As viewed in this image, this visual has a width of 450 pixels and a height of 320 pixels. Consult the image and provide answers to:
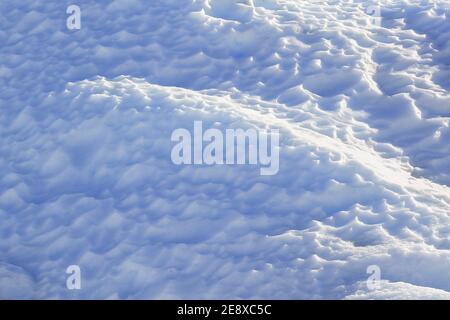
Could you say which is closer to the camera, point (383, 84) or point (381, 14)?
point (383, 84)

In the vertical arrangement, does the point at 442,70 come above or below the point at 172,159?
above

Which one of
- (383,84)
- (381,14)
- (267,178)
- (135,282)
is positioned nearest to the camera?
(135,282)

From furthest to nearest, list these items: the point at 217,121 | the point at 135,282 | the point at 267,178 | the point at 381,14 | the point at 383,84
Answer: the point at 381,14, the point at 383,84, the point at 217,121, the point at 267,178, the point at 135,282

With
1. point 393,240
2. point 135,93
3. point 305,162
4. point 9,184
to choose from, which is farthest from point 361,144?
point 9,184

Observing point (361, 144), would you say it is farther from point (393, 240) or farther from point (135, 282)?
point (135, 282)

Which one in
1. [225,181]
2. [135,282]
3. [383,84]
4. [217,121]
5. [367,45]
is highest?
[367,45]

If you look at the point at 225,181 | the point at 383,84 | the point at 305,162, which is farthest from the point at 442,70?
the point at 225,181

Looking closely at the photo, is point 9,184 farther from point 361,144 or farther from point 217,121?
point 361,144
